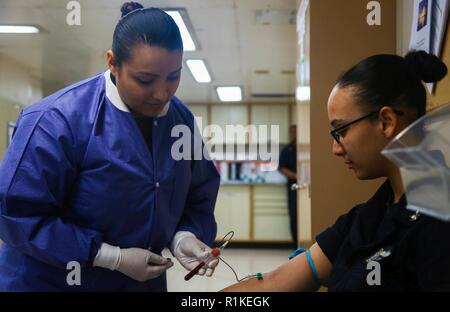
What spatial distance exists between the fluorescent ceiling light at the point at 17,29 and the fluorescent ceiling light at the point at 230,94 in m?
0.57

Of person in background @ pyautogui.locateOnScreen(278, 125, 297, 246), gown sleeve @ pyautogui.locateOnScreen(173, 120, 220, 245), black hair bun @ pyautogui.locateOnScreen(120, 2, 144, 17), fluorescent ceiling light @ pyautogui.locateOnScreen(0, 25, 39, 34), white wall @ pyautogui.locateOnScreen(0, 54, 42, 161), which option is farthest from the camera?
person in background @ pyautogui.locateOnScreen(278, 125, 297, 246)

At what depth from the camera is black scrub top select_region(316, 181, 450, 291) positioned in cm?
63

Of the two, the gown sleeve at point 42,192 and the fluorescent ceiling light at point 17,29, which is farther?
the fluorescent ceiling light at point 17,29

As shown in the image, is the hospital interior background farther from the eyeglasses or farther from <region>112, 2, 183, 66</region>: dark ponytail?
the eyeglasses

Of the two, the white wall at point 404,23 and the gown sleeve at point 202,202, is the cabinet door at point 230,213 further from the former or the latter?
the white wall at point 404,23

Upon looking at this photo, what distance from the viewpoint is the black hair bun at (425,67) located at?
2.44 ft

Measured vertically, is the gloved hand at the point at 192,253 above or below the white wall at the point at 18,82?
below

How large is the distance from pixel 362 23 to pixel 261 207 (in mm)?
707

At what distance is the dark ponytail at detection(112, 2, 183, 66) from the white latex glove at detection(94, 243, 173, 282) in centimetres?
37

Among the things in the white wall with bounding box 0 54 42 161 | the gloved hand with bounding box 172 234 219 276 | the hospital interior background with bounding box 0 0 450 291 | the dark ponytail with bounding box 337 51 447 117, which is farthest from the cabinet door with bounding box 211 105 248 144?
the white wall with bounding box 0 54 42 161

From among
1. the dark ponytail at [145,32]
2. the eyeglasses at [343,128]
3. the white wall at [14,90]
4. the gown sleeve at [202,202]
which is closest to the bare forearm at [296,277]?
the gown sleeve at [202,202]

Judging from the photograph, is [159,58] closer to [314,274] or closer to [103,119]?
[103,119]

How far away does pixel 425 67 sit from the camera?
743 mm

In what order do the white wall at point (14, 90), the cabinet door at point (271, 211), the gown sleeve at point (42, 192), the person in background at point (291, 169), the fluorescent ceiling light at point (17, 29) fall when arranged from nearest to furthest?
the gown sleeve at point (42, 192) < the fluorescent ceiling light at point (17, 29) < the white wall at point (14, 90) < the cabinet door at point (271, 211) < the person in background at point (291, 169)
